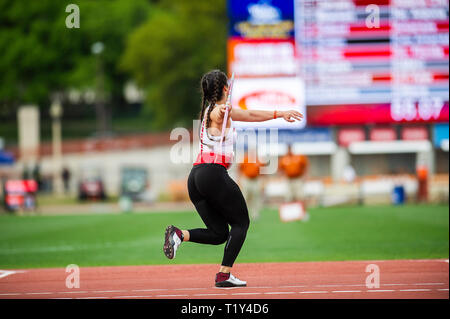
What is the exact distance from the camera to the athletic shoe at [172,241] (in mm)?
7328

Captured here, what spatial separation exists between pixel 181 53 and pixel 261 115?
50198mm

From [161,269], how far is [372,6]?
15149mm

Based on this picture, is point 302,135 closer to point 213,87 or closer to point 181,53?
point 213,87

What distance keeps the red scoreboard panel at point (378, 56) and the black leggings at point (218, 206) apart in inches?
645

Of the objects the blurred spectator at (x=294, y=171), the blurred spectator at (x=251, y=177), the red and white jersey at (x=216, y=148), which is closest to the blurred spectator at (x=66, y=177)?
the blurred spectator at (x=251, y=177)

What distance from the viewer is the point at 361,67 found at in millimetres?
23422

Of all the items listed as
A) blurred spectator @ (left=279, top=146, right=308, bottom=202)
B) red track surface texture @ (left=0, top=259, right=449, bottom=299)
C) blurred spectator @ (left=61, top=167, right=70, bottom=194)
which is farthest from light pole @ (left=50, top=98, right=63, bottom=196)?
red track surface texture @ (left=0, top=259, right=449, bottom=299)

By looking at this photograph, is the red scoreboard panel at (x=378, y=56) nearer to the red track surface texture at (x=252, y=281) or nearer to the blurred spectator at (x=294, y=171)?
the blurred spectator at (x=294, y=171)

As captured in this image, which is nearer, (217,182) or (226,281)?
(217,182)

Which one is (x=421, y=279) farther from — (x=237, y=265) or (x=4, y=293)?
(x=4, y=293)

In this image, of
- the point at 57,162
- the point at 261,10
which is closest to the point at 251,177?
the point at 261,10

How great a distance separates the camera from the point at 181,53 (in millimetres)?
56844
